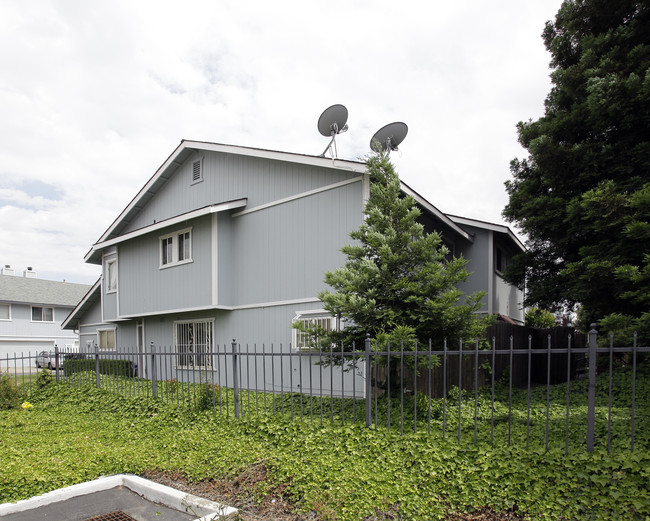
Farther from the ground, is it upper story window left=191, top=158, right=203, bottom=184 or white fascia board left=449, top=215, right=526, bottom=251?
upper story window left=191, top=158, right=203, bottom=184

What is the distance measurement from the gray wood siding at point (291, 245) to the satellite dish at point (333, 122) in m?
1.48

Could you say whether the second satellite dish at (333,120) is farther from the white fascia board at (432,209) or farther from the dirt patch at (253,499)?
the dirt patch at (253,499)

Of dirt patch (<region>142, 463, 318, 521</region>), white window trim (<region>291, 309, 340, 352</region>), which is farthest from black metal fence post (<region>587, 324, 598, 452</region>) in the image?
white window trim (<region>291, 309, 340, 352</region>)

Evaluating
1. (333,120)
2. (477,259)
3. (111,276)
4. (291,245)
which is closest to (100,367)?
(111,276)

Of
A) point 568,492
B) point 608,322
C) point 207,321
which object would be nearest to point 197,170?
point 207,321

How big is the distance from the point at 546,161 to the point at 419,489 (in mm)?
9031

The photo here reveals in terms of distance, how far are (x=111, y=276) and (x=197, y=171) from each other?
7068mm

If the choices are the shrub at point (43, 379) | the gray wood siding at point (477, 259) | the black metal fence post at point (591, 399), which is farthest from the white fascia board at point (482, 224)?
the shrub at point (43, 379)

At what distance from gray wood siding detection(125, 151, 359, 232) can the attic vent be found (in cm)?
16

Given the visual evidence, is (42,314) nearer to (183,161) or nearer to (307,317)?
(183,161)

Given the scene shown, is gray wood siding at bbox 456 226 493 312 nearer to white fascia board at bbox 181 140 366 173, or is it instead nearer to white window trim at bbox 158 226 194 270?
white fascia board at bbox 181 140 366 173

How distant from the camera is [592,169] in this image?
10797 mm

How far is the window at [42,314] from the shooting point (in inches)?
1332

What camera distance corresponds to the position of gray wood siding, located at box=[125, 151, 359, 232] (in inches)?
462
